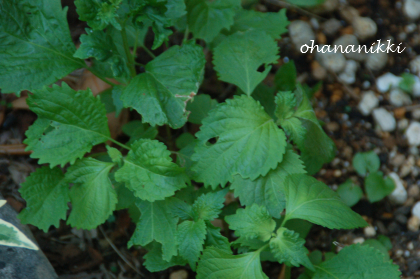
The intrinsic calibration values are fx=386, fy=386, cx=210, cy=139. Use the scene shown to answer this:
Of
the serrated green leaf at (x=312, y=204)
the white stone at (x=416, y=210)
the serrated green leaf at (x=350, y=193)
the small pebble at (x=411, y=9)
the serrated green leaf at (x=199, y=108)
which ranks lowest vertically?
the white stone at (x=416, y=210)

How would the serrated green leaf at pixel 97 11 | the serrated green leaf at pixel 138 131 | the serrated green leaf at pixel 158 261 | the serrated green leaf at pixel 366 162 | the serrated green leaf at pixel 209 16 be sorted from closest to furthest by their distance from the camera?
the serrated green leaf at pixel 97 11 → the serrated green leaf at pixel 158 261 → the serrated green leaf at pixel 138 131 → the serrated green leaf at pixel 209 16 → the serrated green leaf at pixel 366 162

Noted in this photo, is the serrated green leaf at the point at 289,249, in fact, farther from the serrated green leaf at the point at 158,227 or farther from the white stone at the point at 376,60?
the white stone at the point at 376,60

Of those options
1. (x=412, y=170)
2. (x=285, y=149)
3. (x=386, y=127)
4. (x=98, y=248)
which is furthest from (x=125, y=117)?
(x=412, y=170)

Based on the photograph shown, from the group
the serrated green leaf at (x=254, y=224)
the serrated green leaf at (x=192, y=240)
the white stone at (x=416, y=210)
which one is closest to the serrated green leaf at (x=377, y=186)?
the white stone at (x=416, y=210)

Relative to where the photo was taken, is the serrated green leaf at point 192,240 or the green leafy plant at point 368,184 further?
the green leafy plant at point 368,184

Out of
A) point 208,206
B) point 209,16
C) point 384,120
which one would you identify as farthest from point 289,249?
point 384,120

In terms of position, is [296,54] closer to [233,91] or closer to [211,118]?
[233,91]
